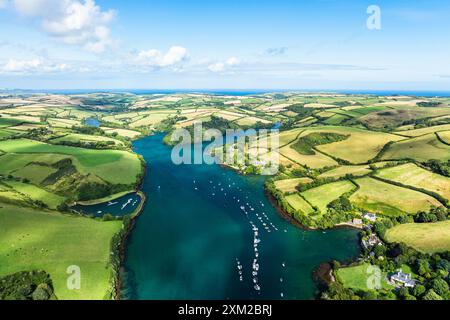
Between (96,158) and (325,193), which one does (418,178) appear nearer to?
(325,193)

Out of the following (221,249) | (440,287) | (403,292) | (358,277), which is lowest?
(221,249)

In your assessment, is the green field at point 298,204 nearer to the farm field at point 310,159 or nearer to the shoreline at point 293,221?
the shoreline at point 293,221

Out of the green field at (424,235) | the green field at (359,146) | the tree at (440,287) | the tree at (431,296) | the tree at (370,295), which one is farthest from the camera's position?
the green field at (359,146)

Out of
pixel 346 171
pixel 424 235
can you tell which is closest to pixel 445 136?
pixel 346 171

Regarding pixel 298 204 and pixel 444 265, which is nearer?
pixel 444 265

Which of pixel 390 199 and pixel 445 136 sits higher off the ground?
pixel 445 136

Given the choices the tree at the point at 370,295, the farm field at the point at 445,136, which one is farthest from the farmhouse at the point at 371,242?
the farm field at the point at 445,136

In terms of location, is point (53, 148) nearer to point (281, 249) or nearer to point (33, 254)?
point (33, 254)

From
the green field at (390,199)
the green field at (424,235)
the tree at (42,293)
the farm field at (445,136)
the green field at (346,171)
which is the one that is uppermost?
the farm field at (445,136)
